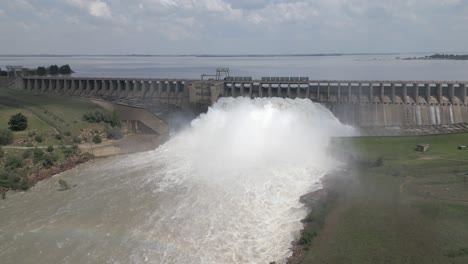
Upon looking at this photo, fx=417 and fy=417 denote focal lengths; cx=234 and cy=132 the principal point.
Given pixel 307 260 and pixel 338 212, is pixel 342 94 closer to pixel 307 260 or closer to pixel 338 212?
pixel 338 212

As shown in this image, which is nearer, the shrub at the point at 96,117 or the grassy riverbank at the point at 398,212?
the grassy riverbank at the point at 398,212

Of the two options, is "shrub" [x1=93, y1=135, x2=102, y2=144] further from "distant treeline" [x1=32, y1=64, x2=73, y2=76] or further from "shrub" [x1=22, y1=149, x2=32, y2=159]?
"distant treeline" [x1=32, y1=64, x2=73, y2=76]

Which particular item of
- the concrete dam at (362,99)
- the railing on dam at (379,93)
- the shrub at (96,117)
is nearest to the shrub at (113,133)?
the shrub at (96,117)

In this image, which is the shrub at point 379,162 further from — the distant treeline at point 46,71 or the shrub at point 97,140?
the distant treeline at point 46,71

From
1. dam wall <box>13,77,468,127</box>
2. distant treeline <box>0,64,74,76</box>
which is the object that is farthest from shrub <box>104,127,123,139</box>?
distant treeline <box>0,64,74,76</box>

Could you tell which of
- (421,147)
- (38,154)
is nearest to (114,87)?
(38,154)
